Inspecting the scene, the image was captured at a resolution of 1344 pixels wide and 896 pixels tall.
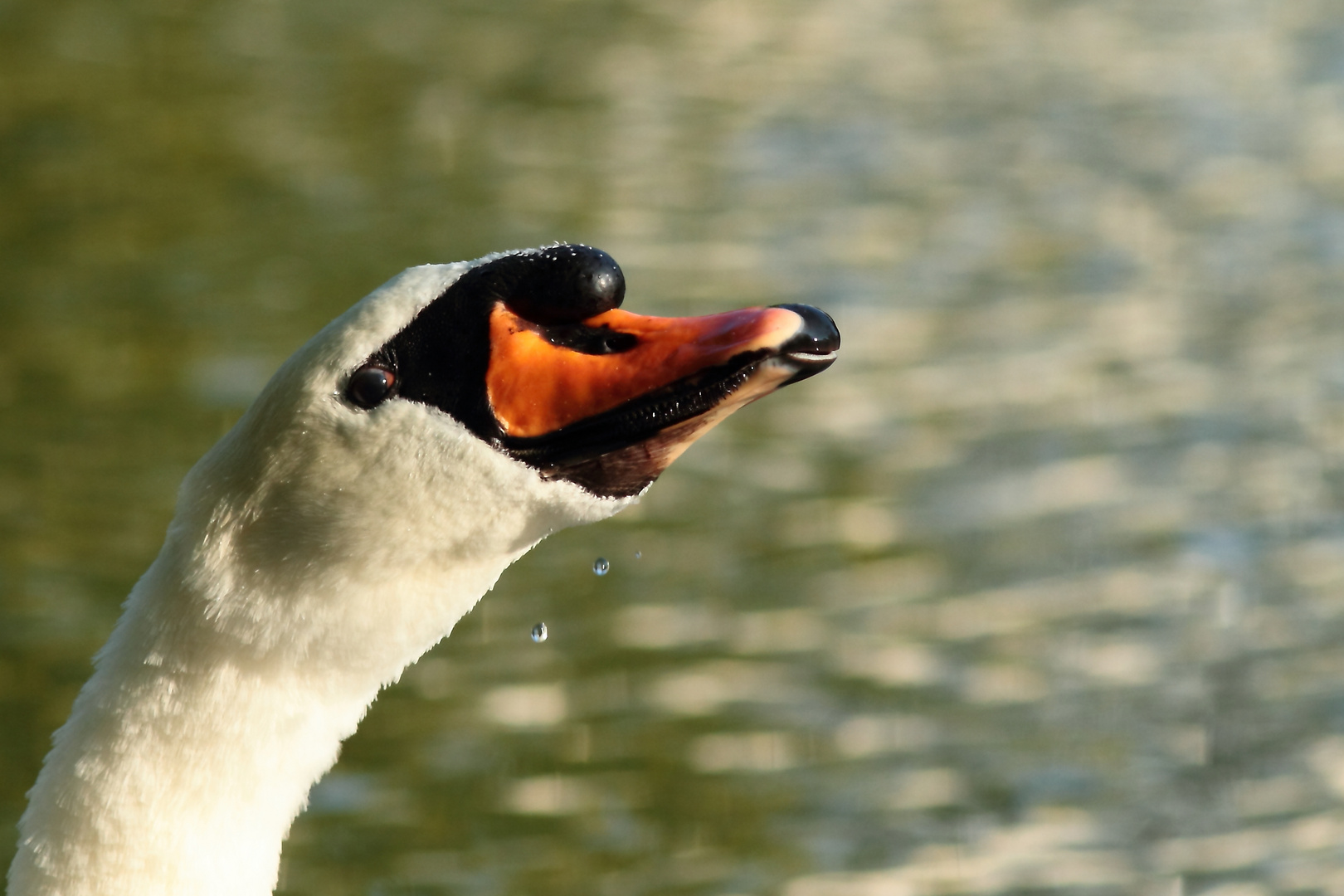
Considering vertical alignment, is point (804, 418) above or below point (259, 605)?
above

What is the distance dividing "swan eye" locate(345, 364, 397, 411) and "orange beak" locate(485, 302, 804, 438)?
21 centimetres

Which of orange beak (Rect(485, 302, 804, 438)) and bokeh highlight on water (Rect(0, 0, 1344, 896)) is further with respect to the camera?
bokeh highlight on water (Rect(0, 0, 1344, 896))

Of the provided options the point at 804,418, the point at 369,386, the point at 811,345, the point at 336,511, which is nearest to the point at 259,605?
the point at 336,511

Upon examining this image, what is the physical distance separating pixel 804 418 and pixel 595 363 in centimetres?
840

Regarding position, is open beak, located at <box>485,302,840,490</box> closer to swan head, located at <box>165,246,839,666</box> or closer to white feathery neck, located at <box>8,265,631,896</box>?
swan head, located at <box>165,246,839,666</box>

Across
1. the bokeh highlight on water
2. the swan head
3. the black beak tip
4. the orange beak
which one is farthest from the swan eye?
the bokeh highlight on water

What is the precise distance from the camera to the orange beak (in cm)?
374

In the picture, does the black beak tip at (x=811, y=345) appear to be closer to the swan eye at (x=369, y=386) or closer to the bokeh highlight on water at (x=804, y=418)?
the swan eye at (x=369, y=386)

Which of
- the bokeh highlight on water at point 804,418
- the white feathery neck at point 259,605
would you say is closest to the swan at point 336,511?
the white feathery neck at point 259,605

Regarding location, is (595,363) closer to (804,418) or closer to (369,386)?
(369,386)

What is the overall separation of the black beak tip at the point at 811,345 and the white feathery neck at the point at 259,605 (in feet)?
1.73

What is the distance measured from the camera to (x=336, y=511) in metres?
3.75

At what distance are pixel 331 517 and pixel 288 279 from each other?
10.0 meters

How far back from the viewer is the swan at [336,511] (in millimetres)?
3732
